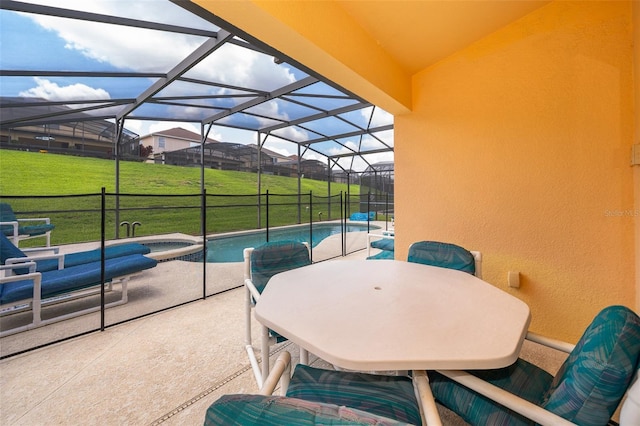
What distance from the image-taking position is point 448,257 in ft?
5.95

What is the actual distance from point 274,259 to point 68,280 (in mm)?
2227

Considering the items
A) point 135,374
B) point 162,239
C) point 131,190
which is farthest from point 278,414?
point 131,190

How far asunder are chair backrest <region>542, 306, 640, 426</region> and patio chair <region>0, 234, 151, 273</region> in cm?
406

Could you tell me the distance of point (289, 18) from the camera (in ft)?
4.95

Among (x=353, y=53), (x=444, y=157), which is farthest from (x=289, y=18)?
(x=444, y=157)

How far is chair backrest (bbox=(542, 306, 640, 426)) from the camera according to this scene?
614 millimetres

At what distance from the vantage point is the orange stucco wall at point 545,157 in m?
1.76

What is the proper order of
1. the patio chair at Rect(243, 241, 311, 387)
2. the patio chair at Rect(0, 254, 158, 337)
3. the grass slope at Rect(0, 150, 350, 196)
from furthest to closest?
the grass slope at Rect(0, 150, 350, 196) < the patio chair at Rect(0, 254, 158, 337) < the patio chair at Rect(243, 241, 311, 387)

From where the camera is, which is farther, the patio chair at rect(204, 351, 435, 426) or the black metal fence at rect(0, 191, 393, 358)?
the black metal fence at rect(0, 191, 393, 358)

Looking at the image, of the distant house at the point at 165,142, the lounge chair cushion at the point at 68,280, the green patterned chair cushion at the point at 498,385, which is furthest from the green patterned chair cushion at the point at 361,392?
the distant house at the point at 165,142

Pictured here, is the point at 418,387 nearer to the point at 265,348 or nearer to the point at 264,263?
the point at 265,348

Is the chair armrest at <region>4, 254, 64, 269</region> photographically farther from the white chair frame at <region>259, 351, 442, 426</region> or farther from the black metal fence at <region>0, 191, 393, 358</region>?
the white chair frame at <region>259, 351, 442, 426</region>

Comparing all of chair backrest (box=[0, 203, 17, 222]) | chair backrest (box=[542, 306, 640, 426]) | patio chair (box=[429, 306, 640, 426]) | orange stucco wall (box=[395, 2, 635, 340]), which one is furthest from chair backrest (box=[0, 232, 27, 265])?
orange stucco wall (box=[395, 2, 635, 340])

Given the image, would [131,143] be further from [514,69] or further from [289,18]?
[514,69]
